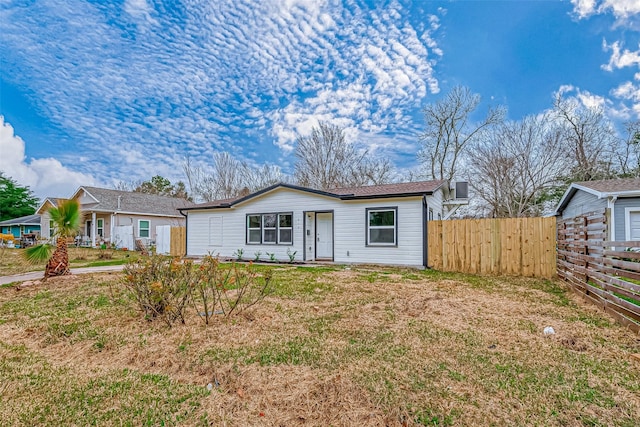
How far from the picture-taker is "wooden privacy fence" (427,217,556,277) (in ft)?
30.2

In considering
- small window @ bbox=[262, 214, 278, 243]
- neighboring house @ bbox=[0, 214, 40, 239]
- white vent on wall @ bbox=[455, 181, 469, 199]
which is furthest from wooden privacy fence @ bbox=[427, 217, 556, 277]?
neighboring house @ bbox=[0, 214, 40, 239]

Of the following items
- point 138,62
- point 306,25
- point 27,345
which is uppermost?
point 306,25

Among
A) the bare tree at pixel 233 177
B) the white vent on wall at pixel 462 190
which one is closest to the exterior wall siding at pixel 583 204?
the white vent on wall at pixel 462 190

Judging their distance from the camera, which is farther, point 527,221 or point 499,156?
point 499,156

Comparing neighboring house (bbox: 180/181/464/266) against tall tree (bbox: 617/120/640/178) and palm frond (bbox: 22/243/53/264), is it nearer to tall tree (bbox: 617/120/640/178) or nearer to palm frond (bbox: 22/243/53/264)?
palm frond (bbox: 22/243/53/264)

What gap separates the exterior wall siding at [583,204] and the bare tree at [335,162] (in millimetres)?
11869

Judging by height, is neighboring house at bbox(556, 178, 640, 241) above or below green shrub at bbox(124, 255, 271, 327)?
above

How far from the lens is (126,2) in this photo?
9.37m

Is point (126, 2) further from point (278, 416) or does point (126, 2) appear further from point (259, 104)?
point (278, 416)

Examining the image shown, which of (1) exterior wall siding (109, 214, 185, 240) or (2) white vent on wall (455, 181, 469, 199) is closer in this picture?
(2) white vent on wall (455, 181, 469, 199)

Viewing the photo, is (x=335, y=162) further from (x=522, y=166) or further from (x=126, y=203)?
(x=126, y=203)

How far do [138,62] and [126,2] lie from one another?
9.81 feet

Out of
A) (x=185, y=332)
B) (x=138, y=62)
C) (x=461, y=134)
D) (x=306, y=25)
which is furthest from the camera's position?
(x=461, y=134)

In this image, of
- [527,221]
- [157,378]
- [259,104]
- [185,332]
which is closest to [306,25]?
[259,104]
